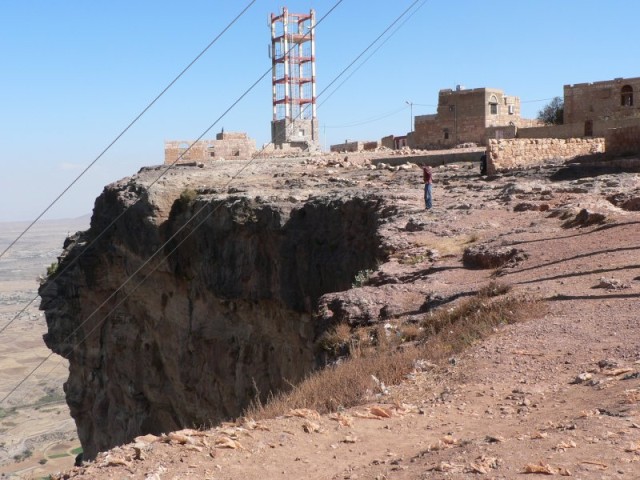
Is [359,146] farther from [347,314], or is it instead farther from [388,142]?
[347,314]

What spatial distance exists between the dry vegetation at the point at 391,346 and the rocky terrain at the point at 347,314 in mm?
161

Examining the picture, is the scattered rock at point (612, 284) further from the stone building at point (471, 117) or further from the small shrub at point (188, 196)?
the stone building at point (471, 117)

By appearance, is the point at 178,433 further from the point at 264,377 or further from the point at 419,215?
the point at 264,377

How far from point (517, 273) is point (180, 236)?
9.66m

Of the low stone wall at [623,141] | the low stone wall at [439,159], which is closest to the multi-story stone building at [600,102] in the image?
the low stone wall at [439,159]

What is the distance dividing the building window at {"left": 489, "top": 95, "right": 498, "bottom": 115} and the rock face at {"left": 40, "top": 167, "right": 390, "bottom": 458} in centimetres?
1261

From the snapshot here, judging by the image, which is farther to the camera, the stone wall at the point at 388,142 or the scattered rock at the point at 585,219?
the stone wall at the point at 388,142

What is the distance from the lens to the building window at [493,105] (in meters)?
28.3

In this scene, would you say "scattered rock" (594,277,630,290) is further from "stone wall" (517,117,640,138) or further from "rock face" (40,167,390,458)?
"stone wall" (517,117,640,138)

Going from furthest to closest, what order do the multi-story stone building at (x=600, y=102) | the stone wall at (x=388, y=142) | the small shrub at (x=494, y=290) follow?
the stone wall at (x=388, y=142) < the multi-story stone building at (x=600, y=102) < the small shrub at (x=494, y=290)

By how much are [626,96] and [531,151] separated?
7.26 m

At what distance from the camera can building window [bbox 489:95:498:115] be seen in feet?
93.0

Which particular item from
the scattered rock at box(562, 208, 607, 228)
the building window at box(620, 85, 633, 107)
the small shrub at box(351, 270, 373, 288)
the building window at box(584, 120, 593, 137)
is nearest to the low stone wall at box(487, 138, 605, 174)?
the building window at box(584, 120, 593, 137)

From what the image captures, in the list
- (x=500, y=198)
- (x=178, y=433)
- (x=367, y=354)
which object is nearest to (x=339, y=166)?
(x=500, y=198)
